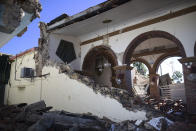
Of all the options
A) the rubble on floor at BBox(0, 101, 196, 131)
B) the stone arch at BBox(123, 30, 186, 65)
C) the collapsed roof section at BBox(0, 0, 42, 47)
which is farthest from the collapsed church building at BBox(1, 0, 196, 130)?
the collapsed roof section at BBox(0, 0, 42, 47)

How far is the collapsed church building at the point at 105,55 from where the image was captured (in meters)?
6.46

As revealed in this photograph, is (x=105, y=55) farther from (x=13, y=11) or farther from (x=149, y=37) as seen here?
(x=13, y=11)

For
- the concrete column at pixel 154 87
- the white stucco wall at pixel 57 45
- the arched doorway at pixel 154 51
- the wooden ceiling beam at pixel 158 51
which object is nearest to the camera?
the white stucco wall at pixel 57 45

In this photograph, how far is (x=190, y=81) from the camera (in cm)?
678

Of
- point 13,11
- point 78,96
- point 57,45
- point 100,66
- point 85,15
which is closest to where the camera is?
point 13,11

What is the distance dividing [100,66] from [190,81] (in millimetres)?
6775

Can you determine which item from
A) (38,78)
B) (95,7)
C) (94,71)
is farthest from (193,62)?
(38,78)

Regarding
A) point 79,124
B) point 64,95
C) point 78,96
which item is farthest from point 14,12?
point 64,95

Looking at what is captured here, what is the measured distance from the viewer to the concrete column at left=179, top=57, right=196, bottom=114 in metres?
6.61

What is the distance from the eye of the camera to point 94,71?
486 inches

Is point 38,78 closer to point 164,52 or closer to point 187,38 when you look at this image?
point 187,38

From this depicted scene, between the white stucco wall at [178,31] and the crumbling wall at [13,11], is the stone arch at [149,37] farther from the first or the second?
the crumbling wall at [13,11]

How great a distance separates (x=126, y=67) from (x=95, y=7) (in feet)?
11.7

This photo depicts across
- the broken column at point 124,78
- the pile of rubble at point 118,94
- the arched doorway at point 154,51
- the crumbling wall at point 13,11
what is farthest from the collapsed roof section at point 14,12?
the arched doorway at point 154,51
